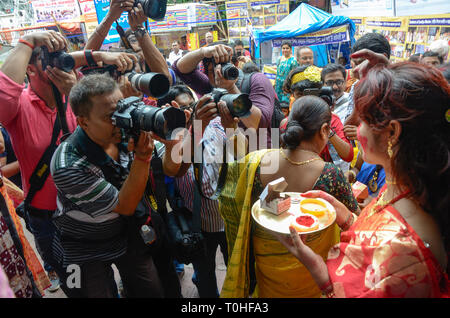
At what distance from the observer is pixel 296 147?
5.06ft

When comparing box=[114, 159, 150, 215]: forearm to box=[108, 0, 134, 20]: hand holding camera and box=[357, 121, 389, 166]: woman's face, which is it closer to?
box=[357, 121, 389, 166]: woman's face

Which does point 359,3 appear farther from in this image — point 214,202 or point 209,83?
point 214,202

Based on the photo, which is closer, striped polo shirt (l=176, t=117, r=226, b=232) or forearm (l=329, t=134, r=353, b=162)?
striped polo shirt (l=176, t=117, r=226, b=232)

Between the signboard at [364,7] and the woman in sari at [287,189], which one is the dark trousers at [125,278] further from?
the signboard at [364,7]

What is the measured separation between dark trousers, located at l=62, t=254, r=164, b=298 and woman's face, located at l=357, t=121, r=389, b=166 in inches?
51.9

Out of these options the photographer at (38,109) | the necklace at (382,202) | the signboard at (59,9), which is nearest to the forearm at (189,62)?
the photographer at (38,109)

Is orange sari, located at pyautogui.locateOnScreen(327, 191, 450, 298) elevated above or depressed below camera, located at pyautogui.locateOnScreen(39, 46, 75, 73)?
below

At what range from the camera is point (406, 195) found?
40.0 inches

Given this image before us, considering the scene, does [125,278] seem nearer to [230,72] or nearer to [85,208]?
[85,208]

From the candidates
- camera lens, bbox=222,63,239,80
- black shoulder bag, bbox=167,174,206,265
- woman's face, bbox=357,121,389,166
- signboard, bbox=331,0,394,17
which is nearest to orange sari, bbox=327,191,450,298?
woman's face, bbox=357,121,389,166

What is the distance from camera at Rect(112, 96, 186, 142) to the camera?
1266 mm

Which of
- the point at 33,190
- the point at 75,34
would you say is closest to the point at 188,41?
the point at 75,34

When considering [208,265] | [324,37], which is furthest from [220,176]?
[324,37]

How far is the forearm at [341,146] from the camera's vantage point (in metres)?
2.14
